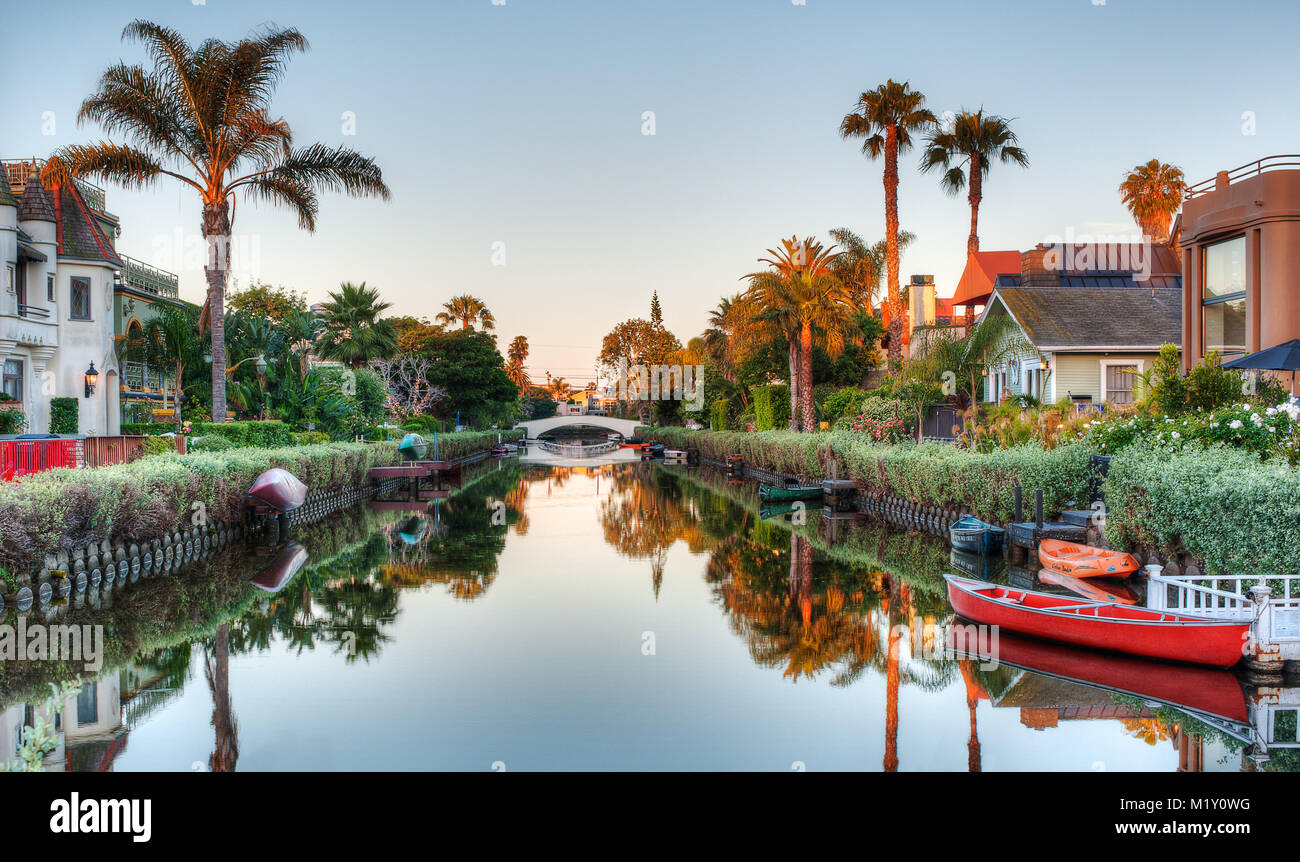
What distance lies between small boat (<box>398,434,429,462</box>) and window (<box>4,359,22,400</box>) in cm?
1361

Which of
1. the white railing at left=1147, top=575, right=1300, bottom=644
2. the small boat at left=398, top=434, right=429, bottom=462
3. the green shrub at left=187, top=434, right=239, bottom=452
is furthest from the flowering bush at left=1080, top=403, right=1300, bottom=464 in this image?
the small boat at left=398, top=434, right=429, bottom=462

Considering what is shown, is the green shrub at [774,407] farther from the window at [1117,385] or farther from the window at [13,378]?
the window at [13,378]

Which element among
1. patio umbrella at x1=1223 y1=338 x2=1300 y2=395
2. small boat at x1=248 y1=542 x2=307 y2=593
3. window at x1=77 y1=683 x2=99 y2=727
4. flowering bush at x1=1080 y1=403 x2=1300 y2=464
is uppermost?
patio umbrella at x1=1223 y1=338 x2=1300 y2=395

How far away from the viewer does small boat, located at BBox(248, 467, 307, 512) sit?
1994 cm

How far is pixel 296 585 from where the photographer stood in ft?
48.8

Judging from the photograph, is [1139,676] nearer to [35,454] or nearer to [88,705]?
[88,705]

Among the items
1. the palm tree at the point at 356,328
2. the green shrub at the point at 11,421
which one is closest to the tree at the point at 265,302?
the palm tree at the point at 356,328

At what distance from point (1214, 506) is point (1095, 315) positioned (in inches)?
948

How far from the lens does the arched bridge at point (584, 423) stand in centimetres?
8873

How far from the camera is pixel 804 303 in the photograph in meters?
38.1

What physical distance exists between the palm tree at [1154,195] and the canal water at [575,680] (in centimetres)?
4149

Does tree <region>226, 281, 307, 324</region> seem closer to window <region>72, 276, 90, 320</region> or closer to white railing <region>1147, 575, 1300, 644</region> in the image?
window <region>72, 276, 90, 320</region>
